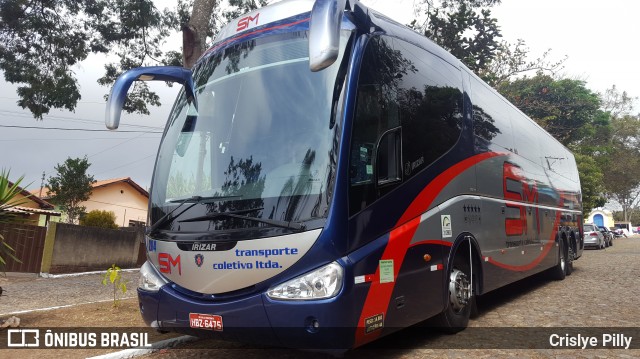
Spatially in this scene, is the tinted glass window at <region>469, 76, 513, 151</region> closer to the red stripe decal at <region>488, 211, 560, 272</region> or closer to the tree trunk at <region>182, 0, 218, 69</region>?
the red stripe decal at <region>488, 211, 560, 272</region>

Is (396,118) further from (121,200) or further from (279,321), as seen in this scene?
(121,200)

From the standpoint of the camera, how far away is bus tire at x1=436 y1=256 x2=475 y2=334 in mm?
5332

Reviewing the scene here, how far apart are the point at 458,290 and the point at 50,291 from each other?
9.86 meters

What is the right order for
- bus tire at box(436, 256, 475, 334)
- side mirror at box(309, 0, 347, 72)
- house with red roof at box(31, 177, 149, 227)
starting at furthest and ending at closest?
house with red roof at box(31, 177, 149, 227) → bus tire at box(436, 256, 475, 334) → side mirror at box(309, 0, 347, 72)

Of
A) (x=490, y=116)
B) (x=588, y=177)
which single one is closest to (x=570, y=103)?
(x=588, y=177)

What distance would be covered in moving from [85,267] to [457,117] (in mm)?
13947

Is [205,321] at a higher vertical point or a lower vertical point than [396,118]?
lower

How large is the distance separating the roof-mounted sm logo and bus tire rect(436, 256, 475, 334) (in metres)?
3.24

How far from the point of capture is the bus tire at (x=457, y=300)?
5.33 meters

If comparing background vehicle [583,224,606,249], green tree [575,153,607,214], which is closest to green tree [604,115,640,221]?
green tree [575,153,607,214]

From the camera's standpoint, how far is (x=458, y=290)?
5.49 metres

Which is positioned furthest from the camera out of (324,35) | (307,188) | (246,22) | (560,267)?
(560,267)

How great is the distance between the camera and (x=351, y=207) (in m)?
3.82

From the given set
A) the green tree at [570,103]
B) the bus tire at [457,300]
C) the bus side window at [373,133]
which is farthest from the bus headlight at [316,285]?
the green tree at [570,103]
